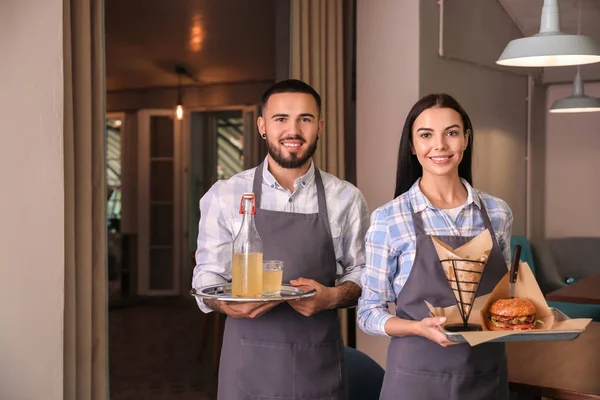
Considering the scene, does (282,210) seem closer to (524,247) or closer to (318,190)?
(318,190)

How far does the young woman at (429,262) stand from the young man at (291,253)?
0.22 m

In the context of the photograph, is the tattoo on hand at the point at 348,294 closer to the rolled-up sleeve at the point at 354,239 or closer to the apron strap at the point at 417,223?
the rolled-up sleeve at the point at 354,239

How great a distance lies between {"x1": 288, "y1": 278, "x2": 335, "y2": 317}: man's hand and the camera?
2041mm

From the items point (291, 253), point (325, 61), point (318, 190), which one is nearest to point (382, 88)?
point (325, 61)

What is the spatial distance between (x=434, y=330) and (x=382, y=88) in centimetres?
297

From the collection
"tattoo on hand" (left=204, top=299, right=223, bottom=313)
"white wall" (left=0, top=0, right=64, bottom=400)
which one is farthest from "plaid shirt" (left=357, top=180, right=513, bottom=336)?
"white wall" (left=0, top=0, right=64, bottom=400)

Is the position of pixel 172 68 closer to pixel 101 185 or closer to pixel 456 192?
pixel 101 185

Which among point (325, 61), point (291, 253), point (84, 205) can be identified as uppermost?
→ point (325, 61)

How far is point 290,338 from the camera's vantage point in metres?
2.11

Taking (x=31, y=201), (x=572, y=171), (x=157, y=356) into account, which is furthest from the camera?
(x=572, y=171)

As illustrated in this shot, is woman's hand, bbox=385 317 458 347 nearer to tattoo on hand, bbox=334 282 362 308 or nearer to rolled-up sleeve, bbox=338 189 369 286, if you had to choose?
tattoo on hand, bbox=334 282 362 308

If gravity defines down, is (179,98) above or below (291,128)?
above

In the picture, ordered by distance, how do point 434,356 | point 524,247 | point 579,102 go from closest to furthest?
1. point 434,356
2. point 579,102
3. point 524,247

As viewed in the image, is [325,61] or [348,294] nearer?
[348,294]
